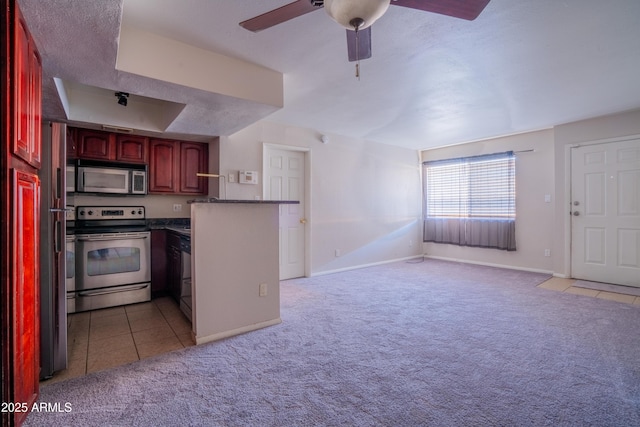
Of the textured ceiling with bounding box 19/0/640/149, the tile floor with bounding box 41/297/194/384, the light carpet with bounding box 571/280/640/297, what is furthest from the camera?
the light carpet with bounding box 571/280/640/297

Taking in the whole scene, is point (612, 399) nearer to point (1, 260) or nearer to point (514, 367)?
point (514, 367)

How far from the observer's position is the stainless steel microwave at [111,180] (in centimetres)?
359

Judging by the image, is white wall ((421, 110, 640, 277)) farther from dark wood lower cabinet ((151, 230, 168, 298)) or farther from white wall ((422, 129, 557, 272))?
dark wood lower cabinet ((151, 230, 168, 298))

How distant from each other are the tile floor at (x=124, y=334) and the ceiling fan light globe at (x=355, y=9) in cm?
259

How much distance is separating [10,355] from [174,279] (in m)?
2.36

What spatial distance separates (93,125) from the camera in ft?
11.7

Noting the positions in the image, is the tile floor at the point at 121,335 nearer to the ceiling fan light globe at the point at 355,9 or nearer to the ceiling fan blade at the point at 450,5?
the ceiling fan light globe at the point at 355,9

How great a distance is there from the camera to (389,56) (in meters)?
2.57

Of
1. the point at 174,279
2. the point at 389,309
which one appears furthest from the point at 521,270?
the point at 174,279

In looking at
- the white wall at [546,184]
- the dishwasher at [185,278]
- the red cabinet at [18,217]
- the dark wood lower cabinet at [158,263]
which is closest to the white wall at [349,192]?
the dark wood lower cabinet at [158,263]

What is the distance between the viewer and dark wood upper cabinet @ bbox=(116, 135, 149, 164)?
382cm

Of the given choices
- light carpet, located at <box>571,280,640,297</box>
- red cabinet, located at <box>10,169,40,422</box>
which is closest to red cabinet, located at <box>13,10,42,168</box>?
red cabinet, located at <box>10,169,40,422</box>

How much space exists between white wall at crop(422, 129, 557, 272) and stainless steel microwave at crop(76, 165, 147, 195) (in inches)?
232

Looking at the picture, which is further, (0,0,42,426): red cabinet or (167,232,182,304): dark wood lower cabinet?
(167,232,182,304): dark wood lower cabinet
